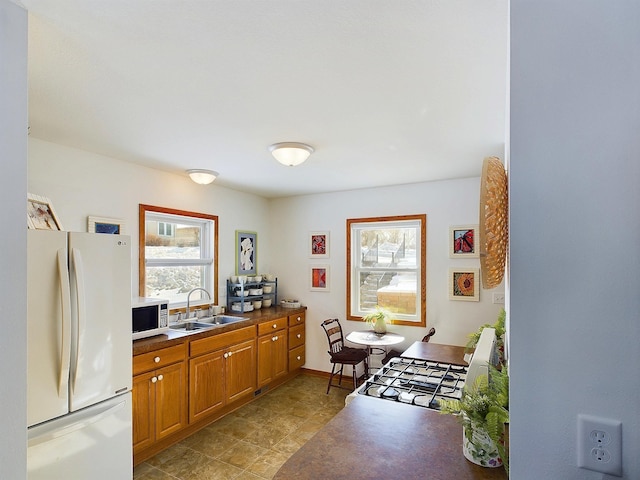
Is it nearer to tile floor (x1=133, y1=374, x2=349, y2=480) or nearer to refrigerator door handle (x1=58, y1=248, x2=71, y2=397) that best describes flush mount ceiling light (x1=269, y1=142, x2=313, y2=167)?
refrigerator door handle (x1=58, y1=248, x2=71, y2=397)

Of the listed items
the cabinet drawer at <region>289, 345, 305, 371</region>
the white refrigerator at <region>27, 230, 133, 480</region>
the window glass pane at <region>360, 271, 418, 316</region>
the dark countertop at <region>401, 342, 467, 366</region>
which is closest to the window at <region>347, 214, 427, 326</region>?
the window glass pane at <region>360, 271, 418, 316</region>

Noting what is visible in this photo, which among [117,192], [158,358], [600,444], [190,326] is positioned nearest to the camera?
[600,444]

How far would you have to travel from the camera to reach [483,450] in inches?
47.5

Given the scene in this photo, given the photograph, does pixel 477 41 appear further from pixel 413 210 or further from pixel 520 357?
pixel 413 210

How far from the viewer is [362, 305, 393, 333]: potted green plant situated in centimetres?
408

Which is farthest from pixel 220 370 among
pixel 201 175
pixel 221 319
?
pixel 201 175

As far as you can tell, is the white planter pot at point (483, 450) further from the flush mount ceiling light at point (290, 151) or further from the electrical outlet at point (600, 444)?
the flush mount ceiling light at point (290, 151)

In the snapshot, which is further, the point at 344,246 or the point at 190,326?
the point at 344,246

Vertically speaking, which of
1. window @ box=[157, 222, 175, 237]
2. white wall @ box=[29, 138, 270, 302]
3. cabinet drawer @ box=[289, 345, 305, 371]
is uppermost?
white wall @ box=[29, 138, 270, 302]

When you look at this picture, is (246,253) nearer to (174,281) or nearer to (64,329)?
(174,281)

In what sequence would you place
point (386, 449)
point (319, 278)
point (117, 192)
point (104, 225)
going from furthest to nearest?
point (319, 278) → point (117, 192) → point (104, 225) → point (386, 449)

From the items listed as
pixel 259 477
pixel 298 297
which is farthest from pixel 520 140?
pixel 298 297

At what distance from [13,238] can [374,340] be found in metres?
3.29

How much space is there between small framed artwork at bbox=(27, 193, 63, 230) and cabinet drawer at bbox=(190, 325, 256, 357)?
1524 mm
